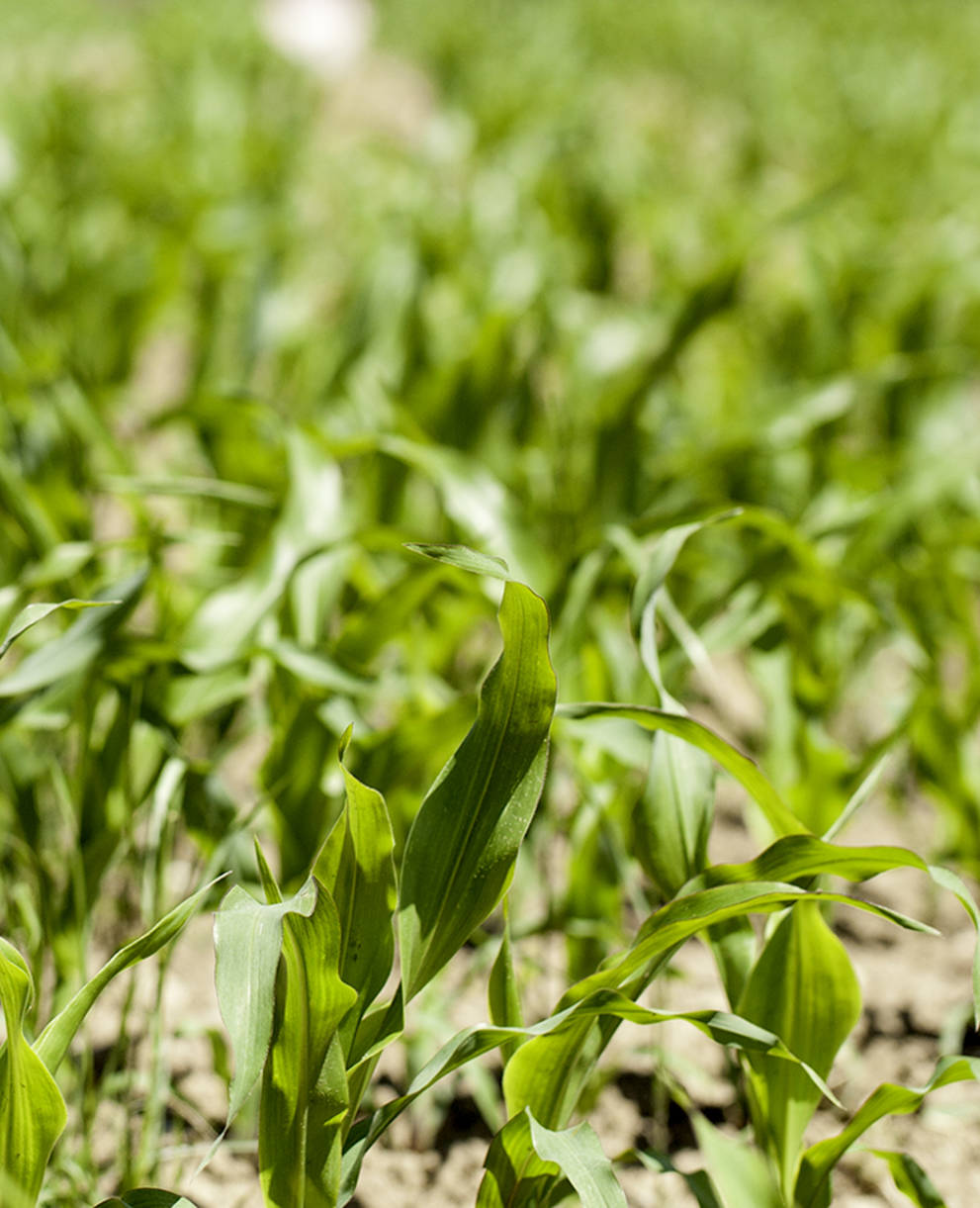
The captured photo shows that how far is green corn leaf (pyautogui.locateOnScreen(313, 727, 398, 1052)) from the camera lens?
0.70 m

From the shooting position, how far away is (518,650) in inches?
27.6

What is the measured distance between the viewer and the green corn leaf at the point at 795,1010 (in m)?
0.80

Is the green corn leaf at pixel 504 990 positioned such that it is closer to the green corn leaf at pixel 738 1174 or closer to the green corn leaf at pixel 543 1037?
the green corn leaf at pixel 543 1037

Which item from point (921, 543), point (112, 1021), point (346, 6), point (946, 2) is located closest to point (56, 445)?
point (112, 1021)

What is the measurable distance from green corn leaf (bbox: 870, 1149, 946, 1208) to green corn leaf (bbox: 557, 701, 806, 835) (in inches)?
8.1

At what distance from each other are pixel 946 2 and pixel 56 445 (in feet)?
28.1

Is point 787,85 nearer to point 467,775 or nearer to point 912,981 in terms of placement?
point 912,981

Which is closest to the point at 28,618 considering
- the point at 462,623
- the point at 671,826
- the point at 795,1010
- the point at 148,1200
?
the point at 148,1200

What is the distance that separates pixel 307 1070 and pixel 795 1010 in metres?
0.33

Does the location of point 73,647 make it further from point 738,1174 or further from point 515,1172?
point 738,1174

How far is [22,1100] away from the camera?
0.67 metres

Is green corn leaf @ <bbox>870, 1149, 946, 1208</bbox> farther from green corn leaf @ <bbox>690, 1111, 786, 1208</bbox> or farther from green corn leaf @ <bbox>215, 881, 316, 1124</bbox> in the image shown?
green corn leaf @ <bbox>215, 881, 316, 1124</bbox>

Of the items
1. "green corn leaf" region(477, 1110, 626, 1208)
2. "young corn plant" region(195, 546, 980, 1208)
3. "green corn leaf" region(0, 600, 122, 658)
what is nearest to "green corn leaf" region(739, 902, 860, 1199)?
"young corn plant" region(195, 546, 980, 1208)

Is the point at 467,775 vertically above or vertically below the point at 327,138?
above
